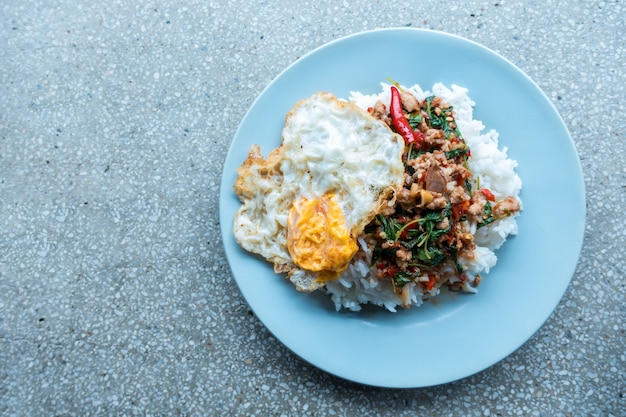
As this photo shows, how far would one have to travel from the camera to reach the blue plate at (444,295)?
369 centimetres

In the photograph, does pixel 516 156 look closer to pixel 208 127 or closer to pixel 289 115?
pixel 289 115

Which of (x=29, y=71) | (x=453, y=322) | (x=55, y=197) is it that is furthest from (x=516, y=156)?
(x=29, y=71)

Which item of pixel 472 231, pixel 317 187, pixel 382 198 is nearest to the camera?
pixel 382 198

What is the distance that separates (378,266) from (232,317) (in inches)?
46.8

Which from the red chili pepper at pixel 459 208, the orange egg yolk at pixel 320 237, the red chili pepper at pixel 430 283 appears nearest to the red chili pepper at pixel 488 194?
the red chili pepper at pixel 459 208

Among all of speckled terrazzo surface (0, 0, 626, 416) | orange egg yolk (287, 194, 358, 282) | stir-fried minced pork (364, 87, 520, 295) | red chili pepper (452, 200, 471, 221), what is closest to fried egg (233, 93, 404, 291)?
orange egg yolk (287, 194, 358, 282)

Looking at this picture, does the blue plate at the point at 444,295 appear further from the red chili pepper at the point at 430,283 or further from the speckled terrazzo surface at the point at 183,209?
the speckled terrazzo surface at the point at 183,209

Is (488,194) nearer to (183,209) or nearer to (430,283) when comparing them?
(430,283)

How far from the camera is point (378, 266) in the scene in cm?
362

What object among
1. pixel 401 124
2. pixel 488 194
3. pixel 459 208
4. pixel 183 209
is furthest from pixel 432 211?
pixel 183 209

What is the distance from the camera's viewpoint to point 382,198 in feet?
11.1

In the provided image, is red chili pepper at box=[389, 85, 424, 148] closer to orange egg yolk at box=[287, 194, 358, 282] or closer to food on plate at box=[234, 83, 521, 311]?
food on plate at box=[234, 83, 521, 311]

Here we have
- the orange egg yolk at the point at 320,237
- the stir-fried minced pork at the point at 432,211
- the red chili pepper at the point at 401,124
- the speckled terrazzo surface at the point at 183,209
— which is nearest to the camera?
the orange egg yolk at the point at 320,237

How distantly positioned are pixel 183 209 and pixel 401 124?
170 centimetres
